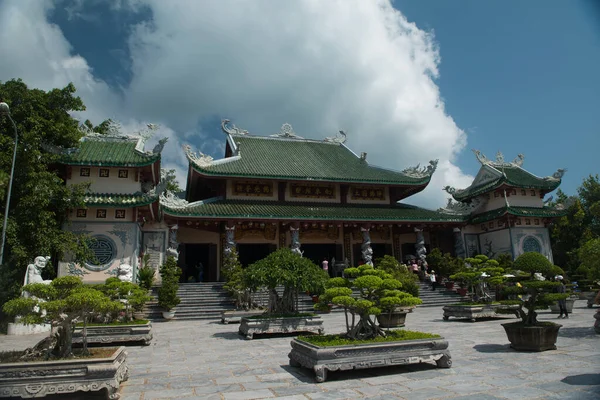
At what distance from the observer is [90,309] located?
240 inches

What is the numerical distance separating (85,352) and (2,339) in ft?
27.0

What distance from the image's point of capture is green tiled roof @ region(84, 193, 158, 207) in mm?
17347

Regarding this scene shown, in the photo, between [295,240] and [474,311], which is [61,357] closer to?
[474,311]

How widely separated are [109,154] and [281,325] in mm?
12506

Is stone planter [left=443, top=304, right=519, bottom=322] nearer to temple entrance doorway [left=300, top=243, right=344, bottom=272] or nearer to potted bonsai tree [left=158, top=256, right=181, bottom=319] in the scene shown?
potted bonsai tree [left=158, top=256, right=181, bottom=319]

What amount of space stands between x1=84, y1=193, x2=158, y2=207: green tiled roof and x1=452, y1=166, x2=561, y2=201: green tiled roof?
1865cm

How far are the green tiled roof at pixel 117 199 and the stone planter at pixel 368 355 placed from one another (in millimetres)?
12894

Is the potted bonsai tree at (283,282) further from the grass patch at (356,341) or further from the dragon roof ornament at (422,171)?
the dragon roof ornament at (422,171)

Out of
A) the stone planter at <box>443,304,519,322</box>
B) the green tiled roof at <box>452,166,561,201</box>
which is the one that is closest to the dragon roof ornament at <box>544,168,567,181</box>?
the green tiled roof at <box>452,166,561,201</box>

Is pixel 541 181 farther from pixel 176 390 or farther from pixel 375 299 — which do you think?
pixel 176 390

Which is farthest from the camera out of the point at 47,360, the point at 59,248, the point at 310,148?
the point at 310,148

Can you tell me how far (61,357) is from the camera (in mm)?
5816

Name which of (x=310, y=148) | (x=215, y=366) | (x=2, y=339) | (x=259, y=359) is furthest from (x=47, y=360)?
(x=310, y=148)

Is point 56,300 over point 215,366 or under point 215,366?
over
